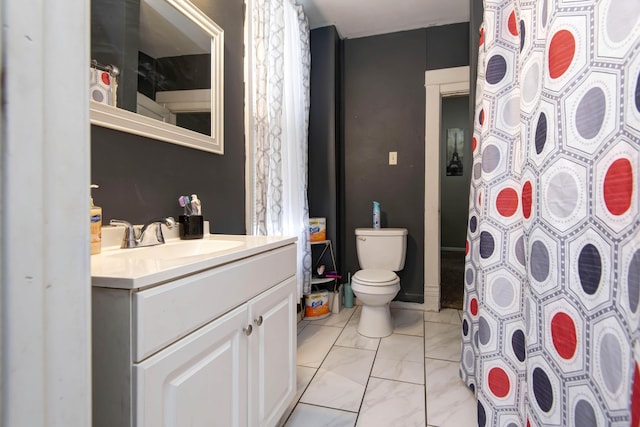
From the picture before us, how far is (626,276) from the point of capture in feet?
2.02

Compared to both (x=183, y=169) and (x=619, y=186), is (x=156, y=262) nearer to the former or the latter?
(x=183, y=169)

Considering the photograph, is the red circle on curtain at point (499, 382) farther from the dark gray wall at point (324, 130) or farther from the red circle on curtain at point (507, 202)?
the dark gray wall at point (324, 130)

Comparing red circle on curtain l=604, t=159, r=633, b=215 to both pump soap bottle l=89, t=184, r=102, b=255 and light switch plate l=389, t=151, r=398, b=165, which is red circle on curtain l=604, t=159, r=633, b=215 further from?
light switch plate l=389, t=151, r=398, b=165

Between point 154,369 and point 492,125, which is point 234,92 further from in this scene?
point 154,369

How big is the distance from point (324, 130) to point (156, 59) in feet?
5.13

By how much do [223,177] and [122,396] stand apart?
113 centimetres

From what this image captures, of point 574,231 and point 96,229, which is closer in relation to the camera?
point 574,231

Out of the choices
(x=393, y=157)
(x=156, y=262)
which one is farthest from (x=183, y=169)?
(x=393, y=157)

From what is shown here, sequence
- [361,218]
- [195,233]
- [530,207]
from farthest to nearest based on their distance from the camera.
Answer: [361,218]
[195,233]
[530,207]

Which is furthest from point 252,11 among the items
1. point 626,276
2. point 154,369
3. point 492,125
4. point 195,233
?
point 626,276

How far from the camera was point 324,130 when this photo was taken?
2.61 metres

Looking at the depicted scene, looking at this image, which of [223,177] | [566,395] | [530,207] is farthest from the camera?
[223,177]

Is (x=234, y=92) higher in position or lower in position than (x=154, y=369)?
higher

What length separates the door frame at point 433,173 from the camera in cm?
260
